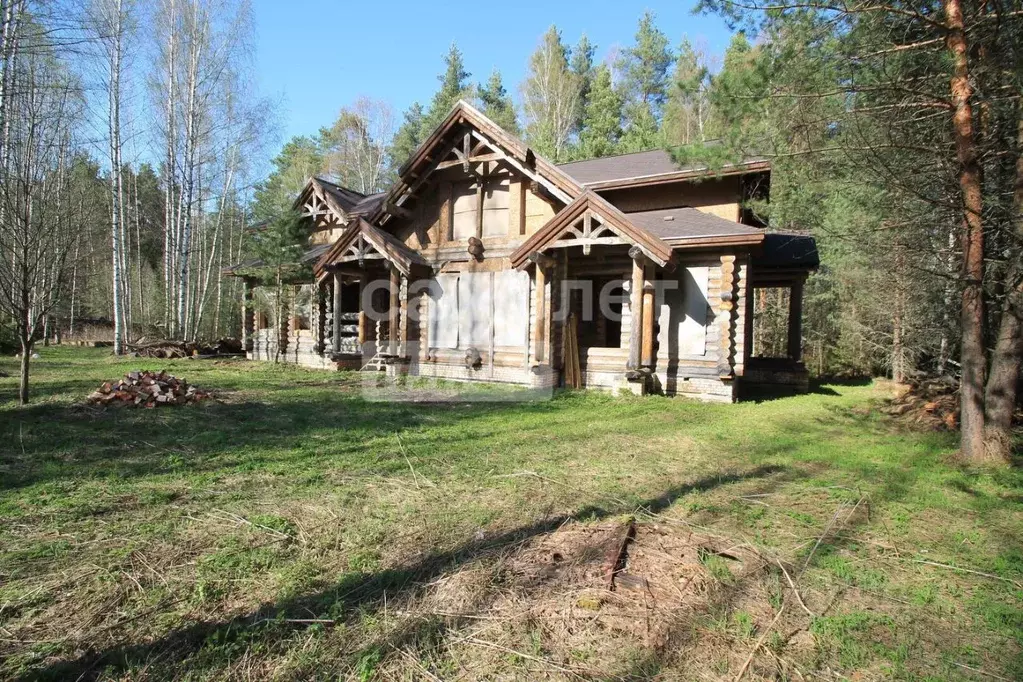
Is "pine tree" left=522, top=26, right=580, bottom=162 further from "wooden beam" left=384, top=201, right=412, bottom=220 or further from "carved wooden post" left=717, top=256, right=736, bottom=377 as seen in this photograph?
"carved wooden post" left=717, top=256, right=736, bottom=377

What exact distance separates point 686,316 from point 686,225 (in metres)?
2.14

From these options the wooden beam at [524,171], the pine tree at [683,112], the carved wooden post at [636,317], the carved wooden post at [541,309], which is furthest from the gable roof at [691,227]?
the pine tree at [683,112]

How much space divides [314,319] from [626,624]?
1711 centimetres

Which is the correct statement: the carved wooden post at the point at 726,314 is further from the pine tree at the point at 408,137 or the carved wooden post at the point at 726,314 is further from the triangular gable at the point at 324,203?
the pine tree at the point at 408,137

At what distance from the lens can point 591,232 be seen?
37.7 feet

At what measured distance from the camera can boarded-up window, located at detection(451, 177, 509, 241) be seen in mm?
13938

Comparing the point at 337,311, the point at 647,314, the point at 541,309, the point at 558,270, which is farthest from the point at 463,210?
the point at 647,314

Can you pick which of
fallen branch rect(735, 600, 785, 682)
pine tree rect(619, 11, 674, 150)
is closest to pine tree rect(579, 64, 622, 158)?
pine tree rect(619, 11, 674, 150)

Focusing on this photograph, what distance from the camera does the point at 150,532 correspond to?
4.00m

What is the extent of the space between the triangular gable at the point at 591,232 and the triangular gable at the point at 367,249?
334cm

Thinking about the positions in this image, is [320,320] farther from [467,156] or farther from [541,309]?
[541,309]

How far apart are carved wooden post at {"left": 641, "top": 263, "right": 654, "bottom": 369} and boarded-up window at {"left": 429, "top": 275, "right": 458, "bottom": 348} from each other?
521 cm

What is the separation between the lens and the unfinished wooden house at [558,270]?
457 inches

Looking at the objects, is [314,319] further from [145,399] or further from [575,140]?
[575,140]
